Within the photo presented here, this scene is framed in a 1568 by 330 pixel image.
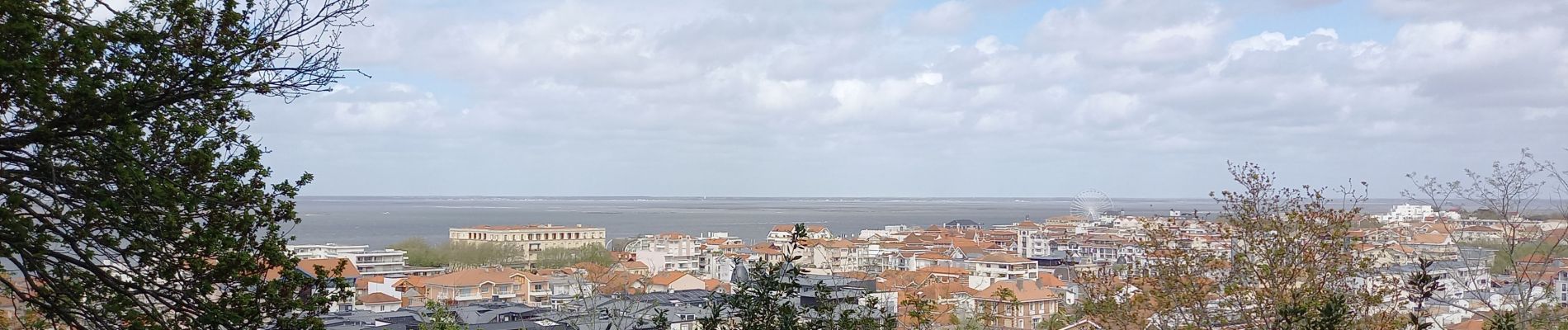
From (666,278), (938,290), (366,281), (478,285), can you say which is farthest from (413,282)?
(938,290)

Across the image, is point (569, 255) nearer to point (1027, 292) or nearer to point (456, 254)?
point (456, 254)

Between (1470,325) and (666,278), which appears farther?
(666,278)

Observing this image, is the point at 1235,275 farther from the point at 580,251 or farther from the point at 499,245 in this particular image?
the point at 499,245

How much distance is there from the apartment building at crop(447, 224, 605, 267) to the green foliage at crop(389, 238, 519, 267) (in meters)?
1.11

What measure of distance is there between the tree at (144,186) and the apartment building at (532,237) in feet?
102

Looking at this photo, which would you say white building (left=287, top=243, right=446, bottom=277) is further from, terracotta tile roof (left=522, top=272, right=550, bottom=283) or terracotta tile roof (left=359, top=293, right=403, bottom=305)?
terracotta tile roof (left=359, top=293, right=403, bottom=305)

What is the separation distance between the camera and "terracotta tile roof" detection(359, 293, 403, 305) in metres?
15.9

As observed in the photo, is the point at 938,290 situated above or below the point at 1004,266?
above

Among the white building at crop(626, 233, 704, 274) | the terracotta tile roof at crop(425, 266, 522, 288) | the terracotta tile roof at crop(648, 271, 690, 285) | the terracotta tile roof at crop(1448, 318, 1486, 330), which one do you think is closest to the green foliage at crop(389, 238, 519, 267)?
the white building at crop(626, 233, 704, 274)

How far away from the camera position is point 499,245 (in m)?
33.6

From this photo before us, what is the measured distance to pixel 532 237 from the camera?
36.8 meters

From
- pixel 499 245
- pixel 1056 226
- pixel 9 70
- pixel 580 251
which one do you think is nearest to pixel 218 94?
pixel 9 70

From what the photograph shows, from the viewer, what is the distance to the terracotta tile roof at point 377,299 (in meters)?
15.9

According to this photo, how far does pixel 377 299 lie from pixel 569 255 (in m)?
15.2
